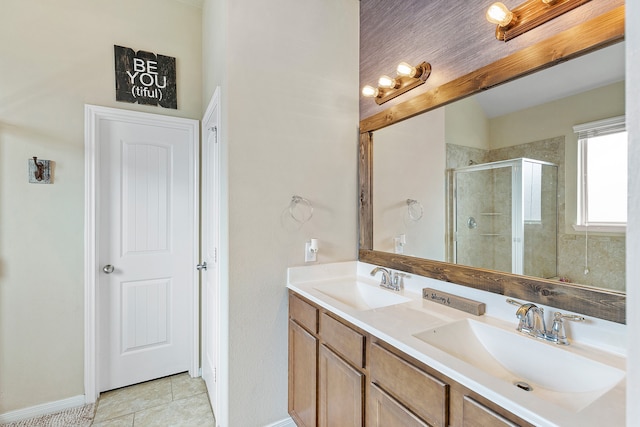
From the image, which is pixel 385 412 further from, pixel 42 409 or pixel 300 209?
pixel 42 409

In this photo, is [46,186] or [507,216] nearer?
[507,216]

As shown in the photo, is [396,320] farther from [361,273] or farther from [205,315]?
[205,315]

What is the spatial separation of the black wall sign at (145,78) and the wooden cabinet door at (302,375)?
1977 mm

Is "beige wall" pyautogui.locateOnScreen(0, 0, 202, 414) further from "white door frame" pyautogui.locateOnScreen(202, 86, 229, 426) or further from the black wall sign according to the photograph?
"white door frame" pyautogui.locateOnScreen(202, 86, 229, 426)

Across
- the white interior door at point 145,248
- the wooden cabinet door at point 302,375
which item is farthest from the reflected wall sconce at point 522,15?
the white interior door at point 145,248

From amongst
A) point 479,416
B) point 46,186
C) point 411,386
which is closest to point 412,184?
point 411,386

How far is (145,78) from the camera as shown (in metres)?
2.33

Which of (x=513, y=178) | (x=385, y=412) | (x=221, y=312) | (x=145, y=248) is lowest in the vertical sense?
(x=385, y=412)

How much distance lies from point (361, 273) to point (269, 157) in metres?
0.97

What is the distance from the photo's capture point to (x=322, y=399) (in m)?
A: 1.50

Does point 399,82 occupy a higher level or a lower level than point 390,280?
higher

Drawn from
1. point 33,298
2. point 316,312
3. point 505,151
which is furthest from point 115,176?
point 505,151

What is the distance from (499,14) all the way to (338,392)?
1.71 m

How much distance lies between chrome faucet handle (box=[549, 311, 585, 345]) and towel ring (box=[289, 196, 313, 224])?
1.28 meters
